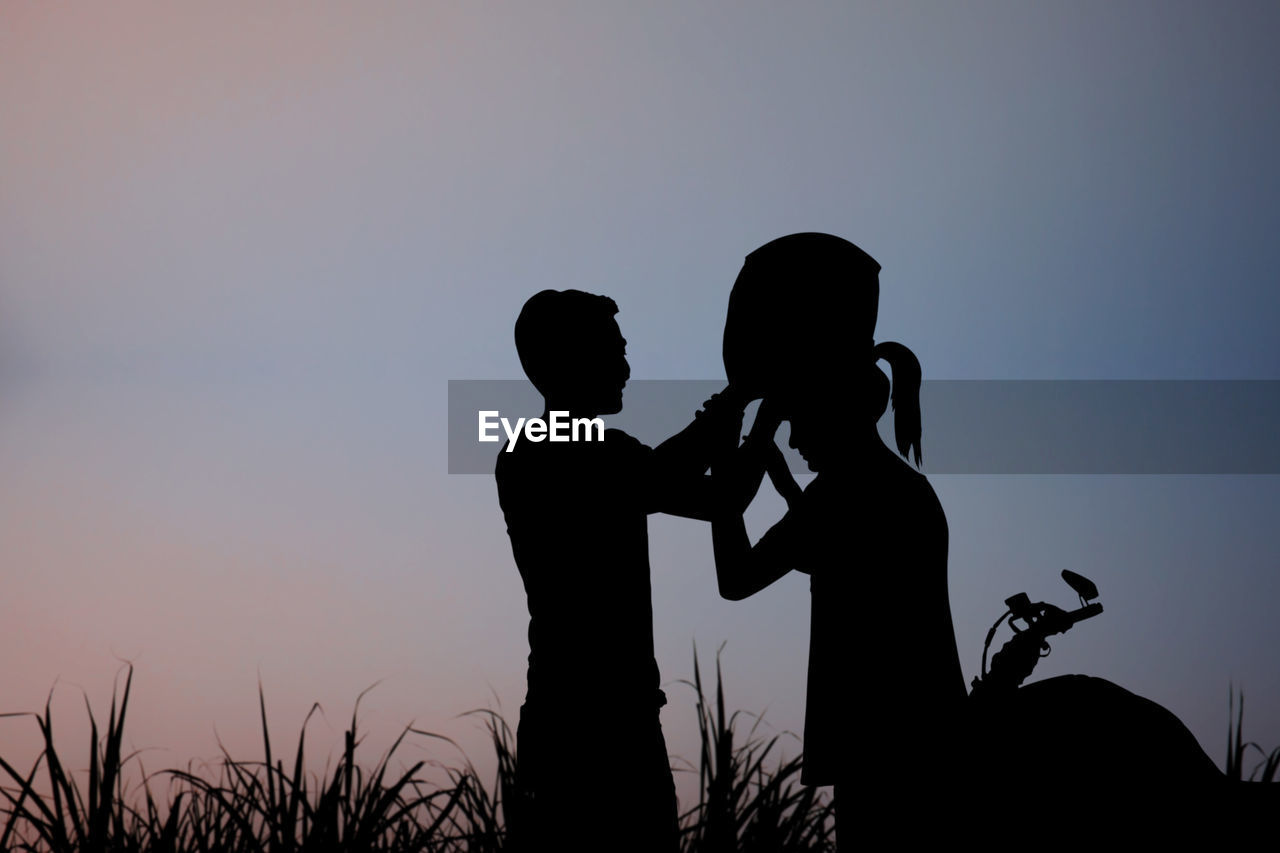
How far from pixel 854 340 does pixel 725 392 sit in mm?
752

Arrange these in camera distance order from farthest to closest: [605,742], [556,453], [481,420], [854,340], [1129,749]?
[481,420] < [556,453] < [605,742] < [854,340] < [1129,749]

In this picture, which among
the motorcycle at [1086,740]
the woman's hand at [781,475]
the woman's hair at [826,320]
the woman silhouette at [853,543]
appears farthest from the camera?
the woman's hand at [781,475]

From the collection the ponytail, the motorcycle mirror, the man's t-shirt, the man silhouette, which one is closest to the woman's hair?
the ponytail

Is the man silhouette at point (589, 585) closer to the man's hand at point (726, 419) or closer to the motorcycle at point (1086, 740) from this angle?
the man's hand at point (726, 419)

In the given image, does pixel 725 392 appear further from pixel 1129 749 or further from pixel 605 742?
pixel 1129 749

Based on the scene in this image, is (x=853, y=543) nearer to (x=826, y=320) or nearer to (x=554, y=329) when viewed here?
(x=826, y=320)

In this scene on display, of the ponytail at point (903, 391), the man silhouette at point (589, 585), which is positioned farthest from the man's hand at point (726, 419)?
the ponytail at point (903, 391)

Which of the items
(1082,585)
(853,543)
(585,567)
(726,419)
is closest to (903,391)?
(853,543)

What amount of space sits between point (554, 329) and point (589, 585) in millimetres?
799

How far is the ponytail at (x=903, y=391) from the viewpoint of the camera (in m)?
2.59

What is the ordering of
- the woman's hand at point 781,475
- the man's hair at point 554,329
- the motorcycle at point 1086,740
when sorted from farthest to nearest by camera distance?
the man's hair at point 554,329
the woman's hand at point 781,475
the motorcycle at point 1086,740

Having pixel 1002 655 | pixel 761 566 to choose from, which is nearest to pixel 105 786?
pixel 761 566

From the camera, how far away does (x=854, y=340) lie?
2566mm

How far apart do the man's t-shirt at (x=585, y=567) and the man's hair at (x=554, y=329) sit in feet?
0.77
